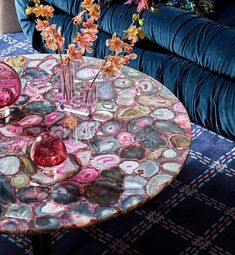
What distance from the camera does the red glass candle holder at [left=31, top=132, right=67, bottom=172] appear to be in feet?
4.83

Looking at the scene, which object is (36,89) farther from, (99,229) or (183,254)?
(183,254)

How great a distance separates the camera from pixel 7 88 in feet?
5.58

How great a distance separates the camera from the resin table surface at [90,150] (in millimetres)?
1367

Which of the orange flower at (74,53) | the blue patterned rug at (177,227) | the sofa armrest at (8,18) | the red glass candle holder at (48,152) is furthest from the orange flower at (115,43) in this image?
the sofa armrest at (8,18)

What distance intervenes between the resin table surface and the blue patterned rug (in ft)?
1.10

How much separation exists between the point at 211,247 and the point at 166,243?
0.48ft

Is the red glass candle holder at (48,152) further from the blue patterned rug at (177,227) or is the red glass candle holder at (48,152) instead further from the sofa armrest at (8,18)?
the sofa armrest at (8,18)

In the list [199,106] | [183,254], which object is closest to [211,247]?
[183,254]

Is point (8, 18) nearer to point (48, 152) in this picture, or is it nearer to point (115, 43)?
point (115, 43)

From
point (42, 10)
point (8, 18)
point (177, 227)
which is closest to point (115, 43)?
point (42, 10)

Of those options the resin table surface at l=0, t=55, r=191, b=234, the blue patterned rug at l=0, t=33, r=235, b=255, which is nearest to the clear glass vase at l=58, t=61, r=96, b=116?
the resin table surface at l=0, t=55, r=191, b=234

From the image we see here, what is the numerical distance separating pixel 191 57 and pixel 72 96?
68 cm

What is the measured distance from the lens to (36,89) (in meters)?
1.83

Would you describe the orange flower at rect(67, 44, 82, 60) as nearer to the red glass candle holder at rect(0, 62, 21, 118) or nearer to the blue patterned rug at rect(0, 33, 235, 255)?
the red glass candle holder at rect(0, 62, 21, 118)
